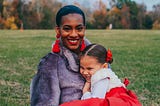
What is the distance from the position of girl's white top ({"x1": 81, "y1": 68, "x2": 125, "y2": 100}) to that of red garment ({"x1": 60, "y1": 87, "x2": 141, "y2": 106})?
0.04 meters

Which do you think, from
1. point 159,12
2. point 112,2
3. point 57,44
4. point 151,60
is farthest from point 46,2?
point 57,44

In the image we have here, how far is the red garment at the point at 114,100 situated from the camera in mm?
2781

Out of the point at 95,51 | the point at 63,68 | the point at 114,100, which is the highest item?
the point at 95,51

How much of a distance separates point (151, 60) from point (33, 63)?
11.6 ft

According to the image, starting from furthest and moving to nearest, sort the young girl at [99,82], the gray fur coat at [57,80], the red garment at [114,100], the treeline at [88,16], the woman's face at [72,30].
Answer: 1. the treeline at [88,16]
2. the woman's face at [72,30]
3. the gray fur coat at [57,80]
4. the young girl at [99,82]
5. the red garment at [114,100]

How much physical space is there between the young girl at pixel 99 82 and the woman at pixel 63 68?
0.25 feet

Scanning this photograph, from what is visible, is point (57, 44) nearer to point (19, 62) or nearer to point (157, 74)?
point (157, 74)

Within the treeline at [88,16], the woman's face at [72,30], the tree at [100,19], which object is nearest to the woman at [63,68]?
the woman's face at [72,30]

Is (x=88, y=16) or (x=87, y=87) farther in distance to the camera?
(x=88, y=16)

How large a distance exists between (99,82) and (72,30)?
0.44m

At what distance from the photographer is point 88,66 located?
10.2ft

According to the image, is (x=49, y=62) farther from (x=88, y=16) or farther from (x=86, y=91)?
(x=88, y=16)

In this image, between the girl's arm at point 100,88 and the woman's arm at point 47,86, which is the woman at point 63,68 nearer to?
the woman's arm at point 47,86

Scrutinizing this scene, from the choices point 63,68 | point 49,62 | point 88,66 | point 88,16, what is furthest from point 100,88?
point 88,16
